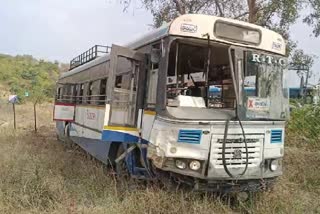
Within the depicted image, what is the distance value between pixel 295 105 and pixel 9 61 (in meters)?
67.2

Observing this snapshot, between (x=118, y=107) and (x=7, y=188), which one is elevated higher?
(x=118, y=107)

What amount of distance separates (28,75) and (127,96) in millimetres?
61315

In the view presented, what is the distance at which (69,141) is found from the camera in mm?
15508

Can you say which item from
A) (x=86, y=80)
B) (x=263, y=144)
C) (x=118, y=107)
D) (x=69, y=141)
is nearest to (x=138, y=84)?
(x=118, y=107)

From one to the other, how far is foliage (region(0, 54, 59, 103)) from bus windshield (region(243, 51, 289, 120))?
46116mm

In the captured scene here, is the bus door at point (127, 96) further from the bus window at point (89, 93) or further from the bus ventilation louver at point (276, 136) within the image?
the bus window at point (89, 93)

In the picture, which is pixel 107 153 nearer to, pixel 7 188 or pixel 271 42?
pixel 7 188

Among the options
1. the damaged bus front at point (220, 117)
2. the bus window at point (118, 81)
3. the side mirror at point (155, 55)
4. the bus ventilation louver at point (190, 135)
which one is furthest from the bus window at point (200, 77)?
the bus window at point (118, 81)

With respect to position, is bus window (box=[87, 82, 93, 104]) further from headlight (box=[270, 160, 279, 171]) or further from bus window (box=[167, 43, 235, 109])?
headlight (box=[270, 160, 279, 171])

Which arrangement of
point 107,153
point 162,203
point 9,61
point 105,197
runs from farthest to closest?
point 9,61, point 107,153, point 105,197, point 162,203

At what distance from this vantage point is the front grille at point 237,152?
261 inches

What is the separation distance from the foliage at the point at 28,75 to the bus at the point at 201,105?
4522 centimetres

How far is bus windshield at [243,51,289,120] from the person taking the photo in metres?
7.04

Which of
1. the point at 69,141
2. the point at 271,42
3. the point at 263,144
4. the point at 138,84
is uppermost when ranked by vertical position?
the point at 271,42
